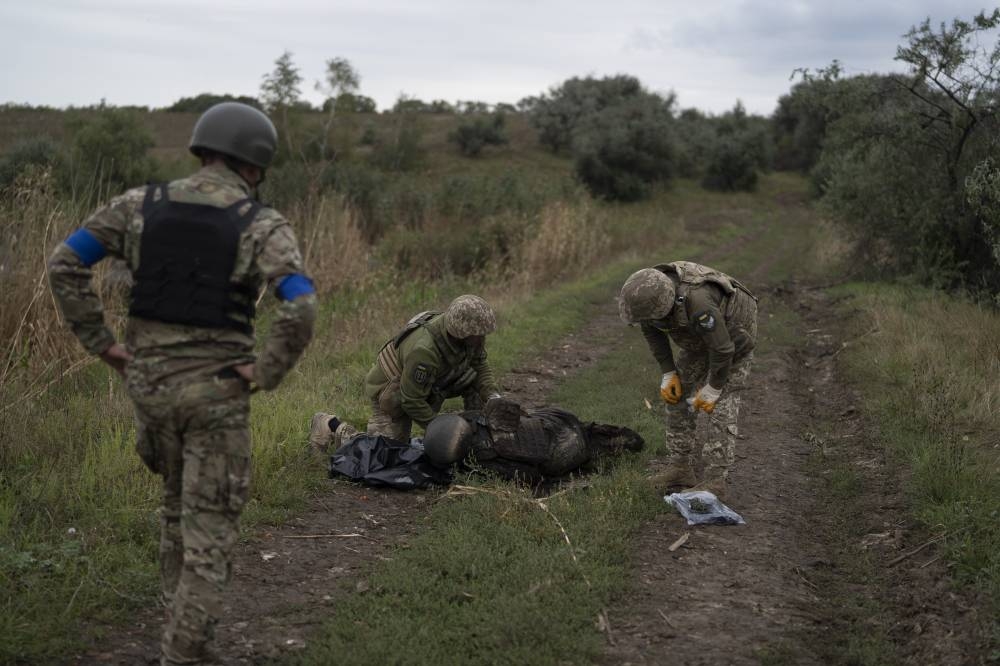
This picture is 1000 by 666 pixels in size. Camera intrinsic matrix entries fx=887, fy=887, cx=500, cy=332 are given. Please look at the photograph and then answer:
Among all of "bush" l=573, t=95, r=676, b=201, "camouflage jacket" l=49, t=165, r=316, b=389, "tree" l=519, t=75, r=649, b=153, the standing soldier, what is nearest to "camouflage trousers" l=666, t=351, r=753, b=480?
the standing soldier

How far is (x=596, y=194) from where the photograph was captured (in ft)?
132

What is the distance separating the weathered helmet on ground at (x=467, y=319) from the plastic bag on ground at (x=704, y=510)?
1862 millimetres

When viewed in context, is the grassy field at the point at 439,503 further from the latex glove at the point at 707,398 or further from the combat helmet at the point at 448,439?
the latex glove at the point at 707,398

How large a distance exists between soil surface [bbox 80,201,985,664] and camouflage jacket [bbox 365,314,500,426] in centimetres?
74

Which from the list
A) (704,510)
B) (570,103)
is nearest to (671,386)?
(704,510)

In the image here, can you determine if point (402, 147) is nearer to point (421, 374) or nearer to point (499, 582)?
point (421, 374)

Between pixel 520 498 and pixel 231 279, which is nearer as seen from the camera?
pixel 231 279

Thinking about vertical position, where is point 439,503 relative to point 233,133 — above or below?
below

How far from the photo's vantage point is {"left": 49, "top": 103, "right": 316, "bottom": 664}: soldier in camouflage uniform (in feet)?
11.6

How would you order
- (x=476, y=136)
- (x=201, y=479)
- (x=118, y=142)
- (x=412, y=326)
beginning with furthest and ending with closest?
1. (x=476, y=136)
2. (x=118, y=142)
3. (x=412, y=326)
4. (x=201, y=479)

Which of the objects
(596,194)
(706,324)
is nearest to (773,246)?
(596,194)

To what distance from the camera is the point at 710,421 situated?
6.53 m

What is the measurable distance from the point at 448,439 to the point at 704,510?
1879 mm

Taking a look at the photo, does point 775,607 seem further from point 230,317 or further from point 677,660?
point 230,317
